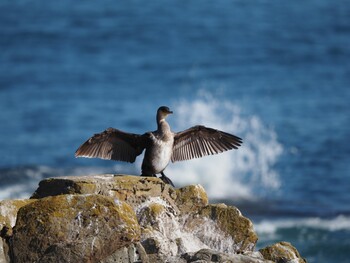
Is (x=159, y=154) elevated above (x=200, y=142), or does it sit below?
below

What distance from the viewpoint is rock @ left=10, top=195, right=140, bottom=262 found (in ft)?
35.1

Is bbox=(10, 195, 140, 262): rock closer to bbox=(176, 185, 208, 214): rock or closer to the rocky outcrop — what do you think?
the rocky outcrop

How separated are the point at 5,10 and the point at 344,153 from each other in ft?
85.4

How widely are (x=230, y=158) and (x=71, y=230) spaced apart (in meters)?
22.9

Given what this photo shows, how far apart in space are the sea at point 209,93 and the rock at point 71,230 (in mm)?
13496

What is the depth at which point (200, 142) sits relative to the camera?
49.1 feet

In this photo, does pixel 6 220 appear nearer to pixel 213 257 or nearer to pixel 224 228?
pixel 213 257

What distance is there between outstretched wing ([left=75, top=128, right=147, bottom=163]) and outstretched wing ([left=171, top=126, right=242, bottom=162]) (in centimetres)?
49

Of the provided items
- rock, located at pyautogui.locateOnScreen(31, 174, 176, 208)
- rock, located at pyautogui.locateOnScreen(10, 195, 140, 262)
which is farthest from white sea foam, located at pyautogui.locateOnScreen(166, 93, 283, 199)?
rock, located at pyautogui.locateOnScreen(10, 195, 140, 262)

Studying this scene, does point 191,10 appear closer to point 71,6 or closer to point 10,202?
point 71,6

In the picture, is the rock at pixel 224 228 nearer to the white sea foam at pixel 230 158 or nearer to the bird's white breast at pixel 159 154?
the bird's white breast at pixel 159 154

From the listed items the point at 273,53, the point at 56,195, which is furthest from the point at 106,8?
the point at 56,195

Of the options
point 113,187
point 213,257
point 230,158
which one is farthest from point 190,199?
point 230,158

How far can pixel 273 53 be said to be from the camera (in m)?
48.0
